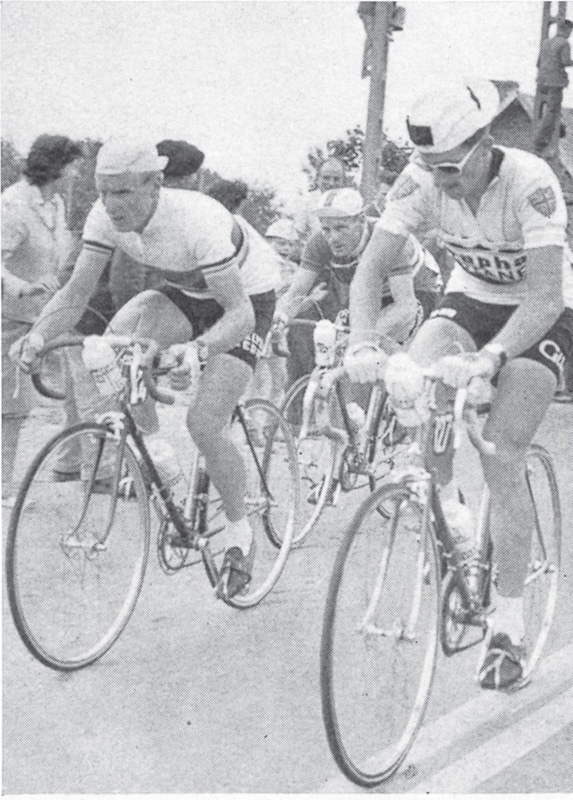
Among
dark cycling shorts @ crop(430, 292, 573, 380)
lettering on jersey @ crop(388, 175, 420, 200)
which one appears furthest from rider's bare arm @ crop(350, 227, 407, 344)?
dark cycling shorts @ crop(430, 292, 573, 380)

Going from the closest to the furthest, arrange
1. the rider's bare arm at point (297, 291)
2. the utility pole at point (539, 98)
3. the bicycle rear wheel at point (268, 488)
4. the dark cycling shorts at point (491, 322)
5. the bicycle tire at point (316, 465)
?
the dark cycling shorts at point (491, 322)
the utility pole at point (539, 98)
the bicycle rear wheel at point (268, 488)
the bicycle tire at point (316, 465)
the rider's bare arm at point (297, 291)

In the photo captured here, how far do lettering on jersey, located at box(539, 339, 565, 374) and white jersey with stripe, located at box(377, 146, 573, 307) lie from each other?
190mm

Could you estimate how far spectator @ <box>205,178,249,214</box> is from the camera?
659 centimetres

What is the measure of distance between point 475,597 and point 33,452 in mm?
4300

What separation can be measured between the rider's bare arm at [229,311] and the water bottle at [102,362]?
41cm

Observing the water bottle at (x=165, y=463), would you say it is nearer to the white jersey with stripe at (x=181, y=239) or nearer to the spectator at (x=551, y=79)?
the white jersey with stripe at (x=181, y=239)

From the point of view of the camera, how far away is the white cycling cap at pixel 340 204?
5.63 metres

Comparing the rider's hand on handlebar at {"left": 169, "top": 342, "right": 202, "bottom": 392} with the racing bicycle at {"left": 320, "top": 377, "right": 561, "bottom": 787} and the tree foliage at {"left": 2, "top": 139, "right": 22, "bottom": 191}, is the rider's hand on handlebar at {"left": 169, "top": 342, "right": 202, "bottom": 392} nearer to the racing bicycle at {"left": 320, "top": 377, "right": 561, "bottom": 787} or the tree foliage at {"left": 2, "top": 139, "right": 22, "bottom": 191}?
the racing bicycle at {"left": 320, "top": 377, "right": 561, "bottom": 787}

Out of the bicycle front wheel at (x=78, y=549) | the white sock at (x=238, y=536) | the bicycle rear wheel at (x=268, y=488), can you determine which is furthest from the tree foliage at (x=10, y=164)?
the white sock at (x=238, y=536)

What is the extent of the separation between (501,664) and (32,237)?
10.6 feet

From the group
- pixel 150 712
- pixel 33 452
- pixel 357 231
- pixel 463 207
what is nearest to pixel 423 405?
pixel 463 207

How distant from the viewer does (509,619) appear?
3555mm

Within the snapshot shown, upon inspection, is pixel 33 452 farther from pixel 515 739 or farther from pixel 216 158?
pixel 515 739

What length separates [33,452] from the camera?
7.21 meters
